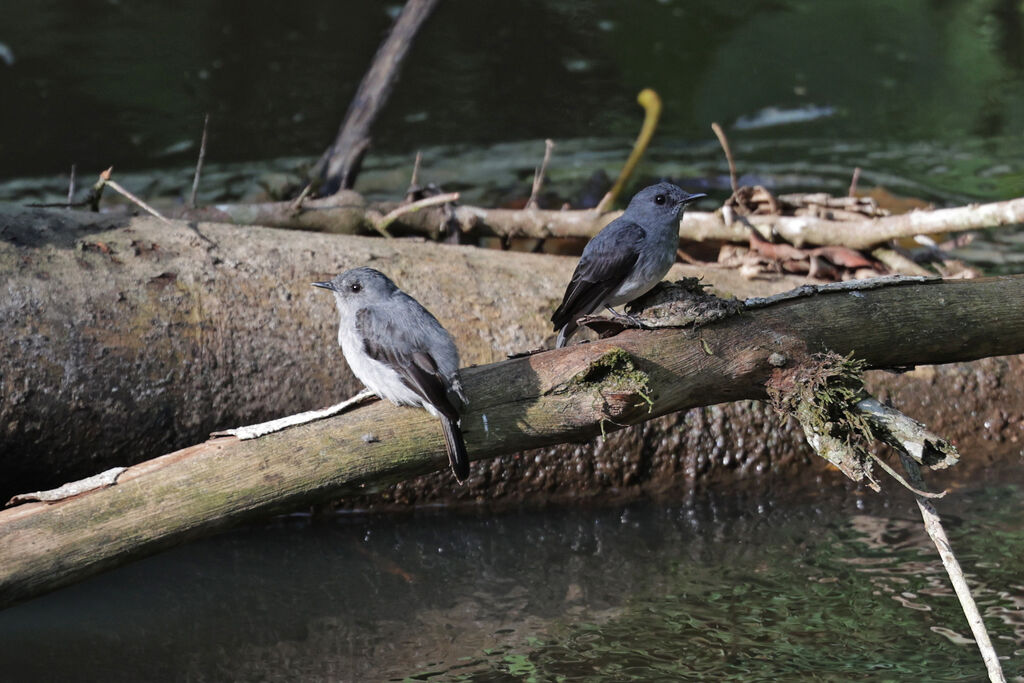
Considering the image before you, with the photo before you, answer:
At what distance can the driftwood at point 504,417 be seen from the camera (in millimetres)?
2773

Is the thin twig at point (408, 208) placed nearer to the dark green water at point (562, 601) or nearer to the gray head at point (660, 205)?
the gray head at point (660, 205)

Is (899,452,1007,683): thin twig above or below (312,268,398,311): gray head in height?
below

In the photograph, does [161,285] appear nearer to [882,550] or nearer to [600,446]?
[600,446]

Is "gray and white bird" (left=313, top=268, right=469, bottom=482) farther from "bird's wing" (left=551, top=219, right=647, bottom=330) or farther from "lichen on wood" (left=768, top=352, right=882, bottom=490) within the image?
"lichen on wood" (left=768, top=352, right=882, bottom=490)

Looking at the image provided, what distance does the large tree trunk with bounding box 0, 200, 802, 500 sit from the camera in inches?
155

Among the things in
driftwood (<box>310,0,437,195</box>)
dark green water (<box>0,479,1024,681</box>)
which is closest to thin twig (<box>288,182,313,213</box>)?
driftwood (<box>310,0,437,195</box>)

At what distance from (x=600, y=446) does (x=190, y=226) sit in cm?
193

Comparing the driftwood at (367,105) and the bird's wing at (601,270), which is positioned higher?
the driftwood at (367,105)

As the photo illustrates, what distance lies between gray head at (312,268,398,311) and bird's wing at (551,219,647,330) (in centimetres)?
64

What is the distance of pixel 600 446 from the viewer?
4691mm

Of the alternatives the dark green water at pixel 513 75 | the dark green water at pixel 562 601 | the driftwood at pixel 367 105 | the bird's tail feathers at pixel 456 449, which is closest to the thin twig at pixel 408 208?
the driftwood at pixel 367 105

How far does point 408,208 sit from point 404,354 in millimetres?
2119

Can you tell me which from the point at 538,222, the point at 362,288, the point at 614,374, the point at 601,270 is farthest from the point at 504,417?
the point at 538,222

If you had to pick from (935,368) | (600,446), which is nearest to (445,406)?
(600,446)
